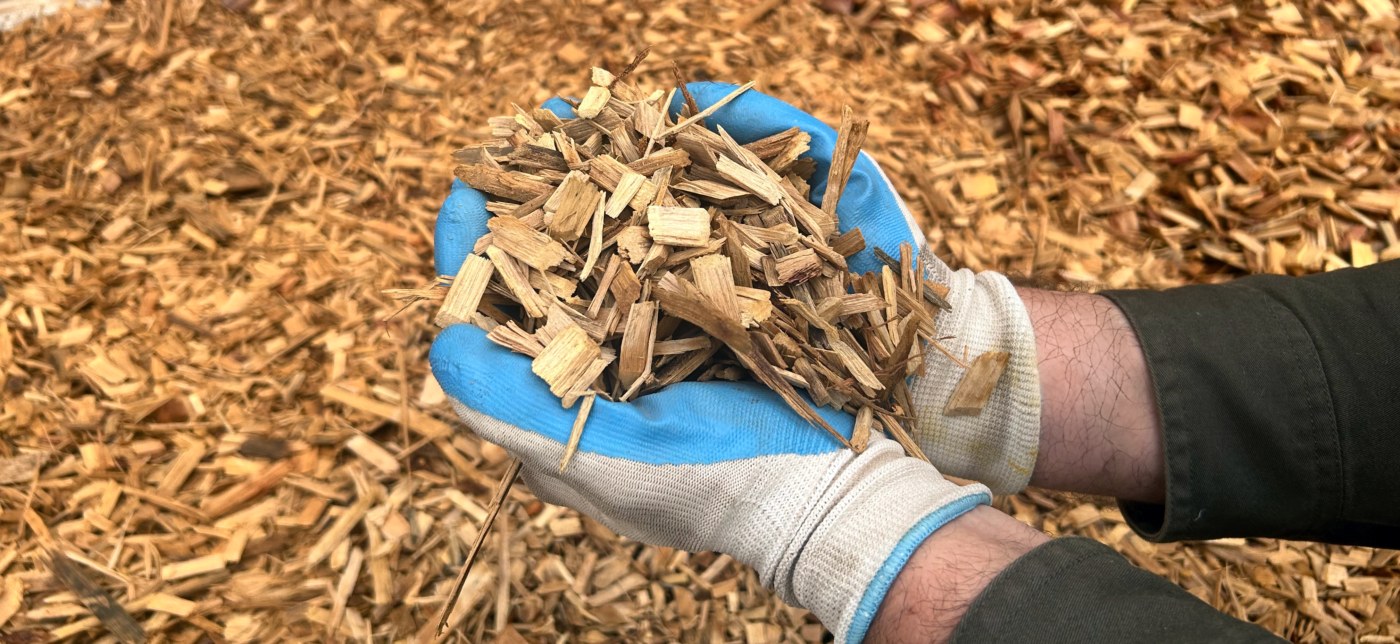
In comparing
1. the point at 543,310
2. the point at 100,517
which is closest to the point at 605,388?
the point at 543,310

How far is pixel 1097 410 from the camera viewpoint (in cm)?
186

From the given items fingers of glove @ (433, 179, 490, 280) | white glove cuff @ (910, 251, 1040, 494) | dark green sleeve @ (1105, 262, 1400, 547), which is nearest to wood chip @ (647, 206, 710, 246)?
fingers of glove @ (433, 179, 490, 280)

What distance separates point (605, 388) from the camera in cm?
167

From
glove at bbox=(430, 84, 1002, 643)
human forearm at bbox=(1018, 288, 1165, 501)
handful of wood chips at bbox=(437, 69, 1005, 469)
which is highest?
handful of wood chips at bbox=(437, 69, 1005, 469)

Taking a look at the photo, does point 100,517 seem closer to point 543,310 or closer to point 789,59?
point 543,310

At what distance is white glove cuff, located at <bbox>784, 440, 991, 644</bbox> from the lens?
4.58 feet

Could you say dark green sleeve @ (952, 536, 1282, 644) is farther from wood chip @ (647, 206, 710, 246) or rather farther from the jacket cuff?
wood chip @ (647, 206, 710, 246)

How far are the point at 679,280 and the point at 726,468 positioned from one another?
395 mm

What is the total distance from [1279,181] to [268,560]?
359 centimetres

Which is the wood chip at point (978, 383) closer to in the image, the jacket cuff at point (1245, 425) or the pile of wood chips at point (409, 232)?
the jacket cuff at point (1245, 425)

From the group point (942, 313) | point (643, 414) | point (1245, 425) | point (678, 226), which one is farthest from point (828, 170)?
point (1245, 425)

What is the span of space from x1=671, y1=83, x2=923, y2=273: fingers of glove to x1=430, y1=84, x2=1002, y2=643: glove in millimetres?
533

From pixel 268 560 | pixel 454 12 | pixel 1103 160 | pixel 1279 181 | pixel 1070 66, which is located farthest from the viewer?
pixel 454 12

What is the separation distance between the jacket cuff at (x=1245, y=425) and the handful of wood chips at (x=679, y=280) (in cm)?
42
